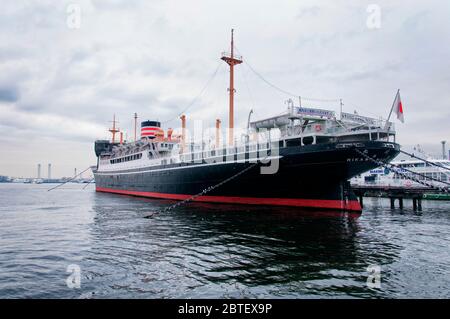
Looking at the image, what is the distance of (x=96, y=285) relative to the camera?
9.00 m

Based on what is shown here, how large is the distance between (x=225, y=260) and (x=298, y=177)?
16.2m

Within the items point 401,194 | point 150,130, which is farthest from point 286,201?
point 150,130

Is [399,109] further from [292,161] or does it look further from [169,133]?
[169,133]

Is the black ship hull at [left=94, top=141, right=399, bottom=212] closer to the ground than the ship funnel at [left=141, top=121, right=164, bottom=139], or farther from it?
closer to the ground

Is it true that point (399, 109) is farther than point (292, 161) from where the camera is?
No

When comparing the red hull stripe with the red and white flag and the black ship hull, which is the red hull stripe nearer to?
the black ship hull

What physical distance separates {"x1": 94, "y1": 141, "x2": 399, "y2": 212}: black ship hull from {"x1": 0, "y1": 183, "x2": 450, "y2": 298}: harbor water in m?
5.82

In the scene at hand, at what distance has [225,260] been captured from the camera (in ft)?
38.3

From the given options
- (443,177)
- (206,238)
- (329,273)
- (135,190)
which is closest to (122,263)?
(206,238)

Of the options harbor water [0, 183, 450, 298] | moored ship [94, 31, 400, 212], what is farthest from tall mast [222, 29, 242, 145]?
harbor water [0, 183, 450, 298]

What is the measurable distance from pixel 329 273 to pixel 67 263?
9.66 m

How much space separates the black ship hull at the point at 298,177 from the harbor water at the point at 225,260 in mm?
5821

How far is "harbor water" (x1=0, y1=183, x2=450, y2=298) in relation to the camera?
8.67 m
